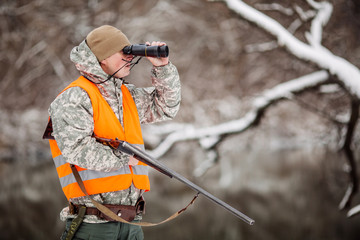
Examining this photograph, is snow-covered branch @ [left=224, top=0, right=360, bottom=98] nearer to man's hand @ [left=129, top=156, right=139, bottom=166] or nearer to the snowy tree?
the snowy tree

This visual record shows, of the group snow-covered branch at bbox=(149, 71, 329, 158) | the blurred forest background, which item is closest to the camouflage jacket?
snow-covered branch at bbox=(149, 71, 329, 158)

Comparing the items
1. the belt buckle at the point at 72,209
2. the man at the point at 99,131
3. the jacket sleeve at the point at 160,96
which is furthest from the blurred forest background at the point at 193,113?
the belt buckle at the point at 72,209

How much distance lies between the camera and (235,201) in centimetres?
852

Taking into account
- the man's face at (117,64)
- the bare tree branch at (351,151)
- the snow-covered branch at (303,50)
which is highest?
the man's face at (117,64)

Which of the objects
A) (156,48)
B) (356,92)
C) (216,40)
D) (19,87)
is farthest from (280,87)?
(19,87)

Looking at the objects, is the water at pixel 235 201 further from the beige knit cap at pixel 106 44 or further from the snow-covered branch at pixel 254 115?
the beige knit cap at pixel 106 44

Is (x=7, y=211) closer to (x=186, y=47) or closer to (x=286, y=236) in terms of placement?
(x=186, y=47)

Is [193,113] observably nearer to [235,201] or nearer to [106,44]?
[235,201]

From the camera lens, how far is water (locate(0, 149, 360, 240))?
7523 millimetres

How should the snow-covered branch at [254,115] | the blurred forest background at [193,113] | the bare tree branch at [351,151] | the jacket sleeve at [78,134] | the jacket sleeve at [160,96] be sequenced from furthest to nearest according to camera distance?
the blurred forest background at [193,113] < the snow-covered branch at [254,115] < the bare tree branch at [351,151] < the jacket sleeve at [160,96] < the jacket sleeve at [78,134]

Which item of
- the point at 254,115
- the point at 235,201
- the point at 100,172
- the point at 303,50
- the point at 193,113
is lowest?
the point at 235,201

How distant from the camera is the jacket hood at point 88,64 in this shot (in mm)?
1481

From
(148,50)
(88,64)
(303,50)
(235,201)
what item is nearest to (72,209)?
(88,64)

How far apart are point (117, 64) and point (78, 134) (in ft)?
1.07
